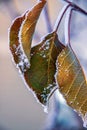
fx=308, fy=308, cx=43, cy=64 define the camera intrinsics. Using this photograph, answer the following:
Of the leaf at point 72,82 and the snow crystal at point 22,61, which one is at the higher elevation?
the snow crystal at point 22,61

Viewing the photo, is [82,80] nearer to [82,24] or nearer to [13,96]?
[82,24]

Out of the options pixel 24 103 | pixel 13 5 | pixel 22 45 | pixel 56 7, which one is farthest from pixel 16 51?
pixel 24 103

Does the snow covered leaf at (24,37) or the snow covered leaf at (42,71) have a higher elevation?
the snow covered leaf at (24,37)

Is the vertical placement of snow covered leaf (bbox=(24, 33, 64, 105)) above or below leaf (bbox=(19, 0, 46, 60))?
below
